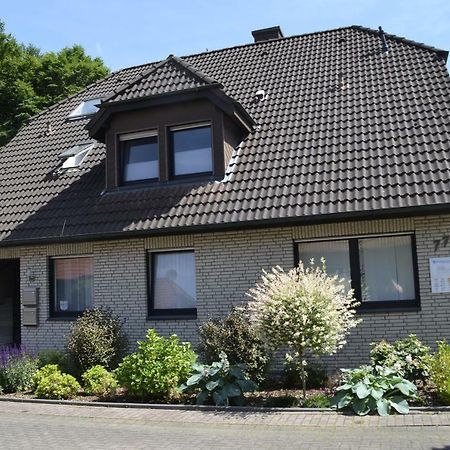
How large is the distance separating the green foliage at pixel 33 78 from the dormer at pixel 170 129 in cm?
1693

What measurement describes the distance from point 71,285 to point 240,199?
4.84 metres

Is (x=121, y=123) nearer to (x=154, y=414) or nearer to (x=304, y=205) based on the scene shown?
(x=304, y=205)

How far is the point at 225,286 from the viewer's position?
478 inches

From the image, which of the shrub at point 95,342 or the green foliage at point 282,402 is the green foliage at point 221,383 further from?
the shrub at point 95,342

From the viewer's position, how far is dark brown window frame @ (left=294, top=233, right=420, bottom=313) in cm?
1107

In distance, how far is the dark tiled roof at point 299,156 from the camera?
11445mm

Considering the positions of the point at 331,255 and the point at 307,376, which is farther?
the point at 331,255

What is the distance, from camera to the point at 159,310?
12.9 m

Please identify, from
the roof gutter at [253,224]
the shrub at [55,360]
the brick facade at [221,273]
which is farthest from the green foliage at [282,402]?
the shrub at [55,360]

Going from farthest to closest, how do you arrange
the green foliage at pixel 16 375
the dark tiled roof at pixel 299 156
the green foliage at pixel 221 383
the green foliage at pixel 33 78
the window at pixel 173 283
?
the green foliage at pixel 33 78, the window at pixel 173 283, the green foliage at pixel 16 375, the dark tiled roof at pixel 299 156, the green foliage at pixel 221 383

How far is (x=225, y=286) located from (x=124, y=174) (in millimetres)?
4023

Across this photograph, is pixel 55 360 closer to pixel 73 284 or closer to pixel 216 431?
pixel 73 284

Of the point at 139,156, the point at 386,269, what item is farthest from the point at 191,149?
the point at 386,269

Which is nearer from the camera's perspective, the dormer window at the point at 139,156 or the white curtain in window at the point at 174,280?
the white curtain in window at the point at 174,280
